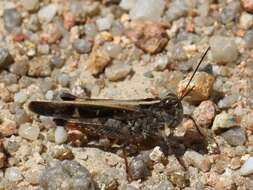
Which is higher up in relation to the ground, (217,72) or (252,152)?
(217,72)

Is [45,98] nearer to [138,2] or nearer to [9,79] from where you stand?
[9,79]

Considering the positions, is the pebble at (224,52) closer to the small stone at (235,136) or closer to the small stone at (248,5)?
the small stone at (248,5)

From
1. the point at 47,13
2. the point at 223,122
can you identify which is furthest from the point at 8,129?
the point at 223,122

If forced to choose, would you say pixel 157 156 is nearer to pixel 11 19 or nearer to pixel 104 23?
pixel 104 23

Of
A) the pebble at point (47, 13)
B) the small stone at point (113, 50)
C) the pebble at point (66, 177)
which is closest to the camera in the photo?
the pebble at point (66, 177)

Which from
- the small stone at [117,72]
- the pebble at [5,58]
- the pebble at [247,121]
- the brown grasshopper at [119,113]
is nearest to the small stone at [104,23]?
the small stone at [117,72]

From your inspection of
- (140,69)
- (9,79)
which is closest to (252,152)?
(140,69)
